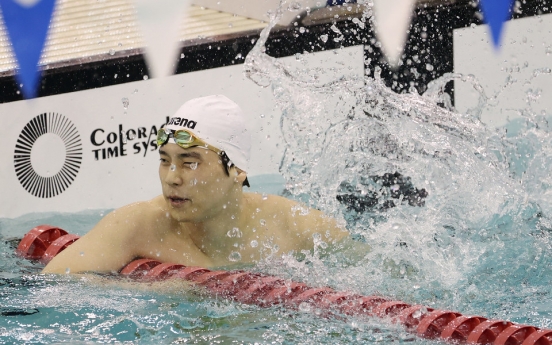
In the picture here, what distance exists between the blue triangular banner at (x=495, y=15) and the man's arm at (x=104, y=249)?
8.02ft

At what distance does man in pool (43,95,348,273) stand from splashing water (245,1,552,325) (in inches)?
5.3

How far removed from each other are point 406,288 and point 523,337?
1.86ft

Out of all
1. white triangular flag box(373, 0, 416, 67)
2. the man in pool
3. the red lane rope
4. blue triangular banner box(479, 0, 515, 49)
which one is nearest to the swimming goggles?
the man in pool

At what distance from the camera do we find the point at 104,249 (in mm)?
2707

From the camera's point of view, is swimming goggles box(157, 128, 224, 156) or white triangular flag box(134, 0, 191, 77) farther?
white triangular flag box(134, 0, 191, 77)

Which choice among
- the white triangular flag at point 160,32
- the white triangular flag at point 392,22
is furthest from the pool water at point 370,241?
the white triangular flag at point 160,32

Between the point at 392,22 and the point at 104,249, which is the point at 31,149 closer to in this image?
the point at 104,249

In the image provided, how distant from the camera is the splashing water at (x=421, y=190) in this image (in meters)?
2.74

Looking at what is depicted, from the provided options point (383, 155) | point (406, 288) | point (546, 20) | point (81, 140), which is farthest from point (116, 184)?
point (546, 20)

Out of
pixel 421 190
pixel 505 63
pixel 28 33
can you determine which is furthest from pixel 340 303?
pixel 28 33

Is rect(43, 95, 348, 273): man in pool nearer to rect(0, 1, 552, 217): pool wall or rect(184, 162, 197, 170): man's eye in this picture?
rect(184, 162, 197, 170): man's eye

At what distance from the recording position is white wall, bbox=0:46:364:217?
163 inches

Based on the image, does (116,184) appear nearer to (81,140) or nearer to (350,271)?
(81,140)

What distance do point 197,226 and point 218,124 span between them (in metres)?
0.38
